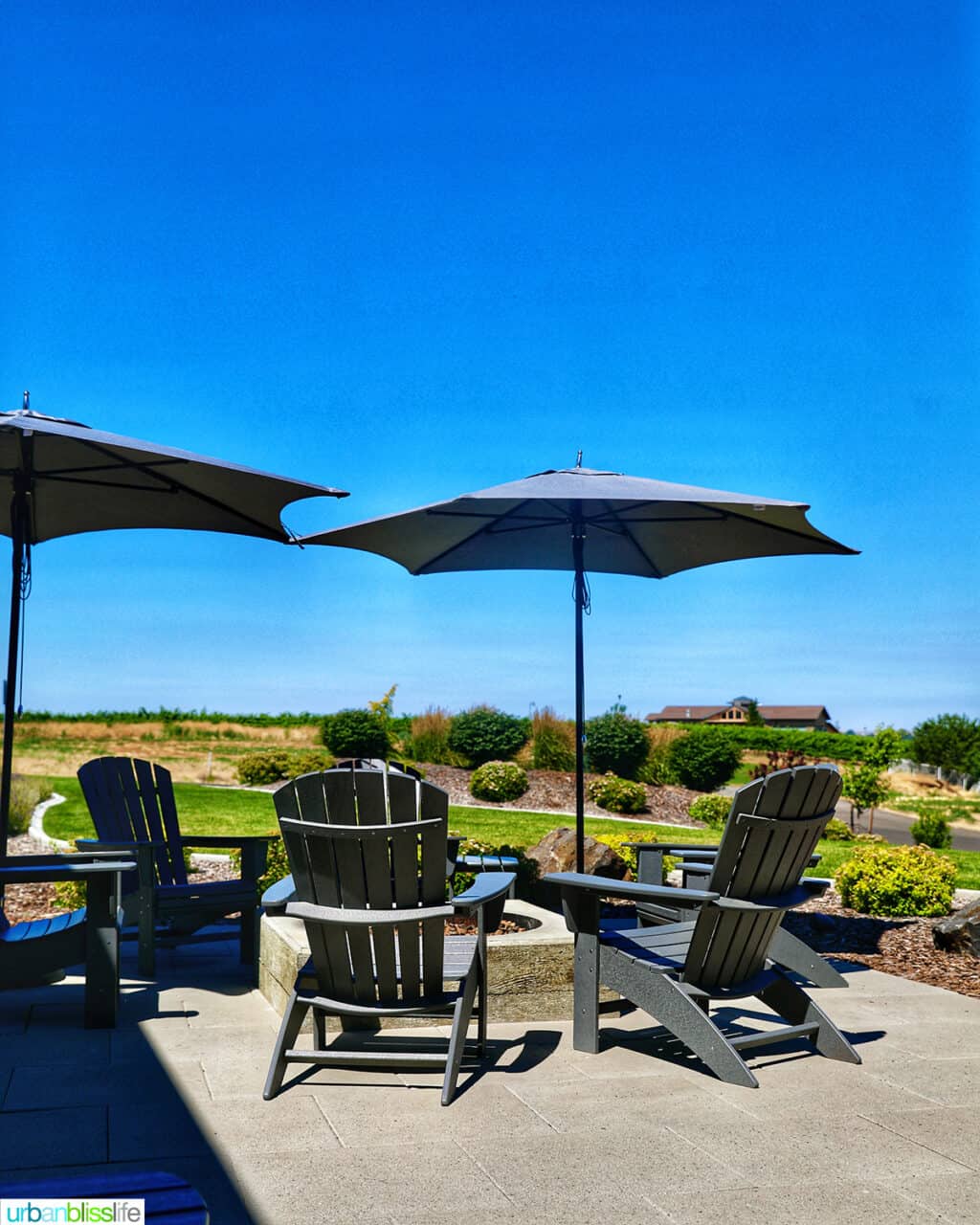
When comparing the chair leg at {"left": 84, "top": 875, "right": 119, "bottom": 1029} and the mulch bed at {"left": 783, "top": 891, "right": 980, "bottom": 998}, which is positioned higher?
the chair leg at {"left": 84, "top": 875, "right": 119, "bottom": 1029}

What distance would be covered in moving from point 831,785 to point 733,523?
2.50 meters

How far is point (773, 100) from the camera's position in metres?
9.16

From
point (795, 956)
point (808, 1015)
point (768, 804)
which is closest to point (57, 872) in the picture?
point (768, 804)

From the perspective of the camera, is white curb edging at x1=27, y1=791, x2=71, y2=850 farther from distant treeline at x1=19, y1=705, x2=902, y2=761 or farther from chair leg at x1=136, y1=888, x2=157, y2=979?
distant treeline at x1=19, y1=705, x2=902, y2=761

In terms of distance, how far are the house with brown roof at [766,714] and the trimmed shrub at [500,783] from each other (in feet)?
179

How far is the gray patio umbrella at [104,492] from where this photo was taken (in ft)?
15.9

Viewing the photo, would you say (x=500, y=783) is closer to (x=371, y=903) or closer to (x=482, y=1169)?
(x=371, y=903)

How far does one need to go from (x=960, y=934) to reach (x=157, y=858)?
4.50 meters

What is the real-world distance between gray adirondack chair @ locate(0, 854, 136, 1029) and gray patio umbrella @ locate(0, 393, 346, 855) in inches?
22.5

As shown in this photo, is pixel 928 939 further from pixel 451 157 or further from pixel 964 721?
pixel 964 721

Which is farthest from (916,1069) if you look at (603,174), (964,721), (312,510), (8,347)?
(964,721)

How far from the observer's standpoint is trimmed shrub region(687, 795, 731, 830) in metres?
13.8

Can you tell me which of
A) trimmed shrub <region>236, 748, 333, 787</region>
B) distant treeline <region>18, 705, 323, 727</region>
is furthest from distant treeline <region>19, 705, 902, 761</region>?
trimmed shrub <region>236, 748, 333, 787</region>

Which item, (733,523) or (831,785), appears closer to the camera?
(831,785)
